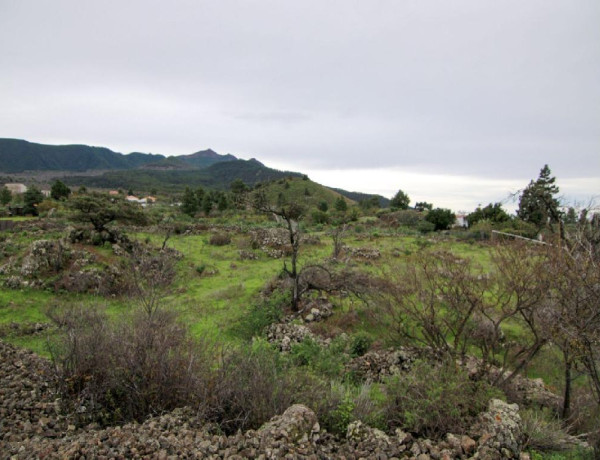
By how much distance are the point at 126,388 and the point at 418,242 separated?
2049 centimetres

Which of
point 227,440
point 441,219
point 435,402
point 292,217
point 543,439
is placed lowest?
point 227,440

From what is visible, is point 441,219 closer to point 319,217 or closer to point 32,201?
point 319,217

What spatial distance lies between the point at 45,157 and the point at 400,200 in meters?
178

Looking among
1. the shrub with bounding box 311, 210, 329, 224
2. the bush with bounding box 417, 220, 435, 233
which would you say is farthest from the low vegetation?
the shrub with bounding box 311, 210, 329, 224

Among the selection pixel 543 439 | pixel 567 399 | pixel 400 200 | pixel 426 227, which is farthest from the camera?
pixel 400 200

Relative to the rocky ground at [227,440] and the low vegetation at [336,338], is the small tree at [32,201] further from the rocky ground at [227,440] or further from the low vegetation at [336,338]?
the rocky ground at [227,440]

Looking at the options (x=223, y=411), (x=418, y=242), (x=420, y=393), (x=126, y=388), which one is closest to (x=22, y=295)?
(x=126, y=388)

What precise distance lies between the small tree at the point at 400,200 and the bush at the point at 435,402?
161ft

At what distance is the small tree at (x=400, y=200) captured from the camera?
52.3m

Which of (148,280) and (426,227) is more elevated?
(426,227)

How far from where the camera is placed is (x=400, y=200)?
173 feet

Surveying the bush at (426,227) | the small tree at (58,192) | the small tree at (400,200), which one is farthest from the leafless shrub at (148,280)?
the small tree at (400,200)

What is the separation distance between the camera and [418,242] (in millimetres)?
22141

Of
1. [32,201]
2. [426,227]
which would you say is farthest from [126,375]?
[32,201]
